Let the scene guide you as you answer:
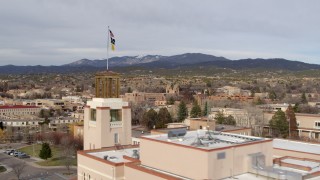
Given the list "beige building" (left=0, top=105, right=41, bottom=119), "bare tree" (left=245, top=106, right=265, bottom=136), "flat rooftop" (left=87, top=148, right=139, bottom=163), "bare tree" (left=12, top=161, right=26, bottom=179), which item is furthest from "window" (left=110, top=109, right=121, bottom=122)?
"beige building" (left=0, top=105, right=41, bottom=119)

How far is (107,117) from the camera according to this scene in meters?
32.9

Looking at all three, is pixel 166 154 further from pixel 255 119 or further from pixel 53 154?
pixel 255 119

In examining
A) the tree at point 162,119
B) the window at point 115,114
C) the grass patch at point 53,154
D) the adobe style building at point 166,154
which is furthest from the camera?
the tree at point 162,119

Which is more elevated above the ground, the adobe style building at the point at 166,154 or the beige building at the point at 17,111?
the adobe style building at the point at 166,154

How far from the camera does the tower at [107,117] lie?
32.8 meters

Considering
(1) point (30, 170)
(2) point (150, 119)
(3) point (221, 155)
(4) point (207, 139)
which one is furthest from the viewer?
(2) point (150, 119)

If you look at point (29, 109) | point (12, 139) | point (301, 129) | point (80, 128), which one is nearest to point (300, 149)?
point (301, 129)

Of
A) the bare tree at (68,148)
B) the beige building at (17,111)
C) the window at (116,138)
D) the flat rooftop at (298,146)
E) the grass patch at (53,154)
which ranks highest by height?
the window at (116,138)

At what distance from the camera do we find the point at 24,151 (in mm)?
77500

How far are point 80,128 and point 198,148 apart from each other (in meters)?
58.0

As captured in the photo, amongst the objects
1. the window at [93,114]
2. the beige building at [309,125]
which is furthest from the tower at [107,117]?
the beige building at [309,125]

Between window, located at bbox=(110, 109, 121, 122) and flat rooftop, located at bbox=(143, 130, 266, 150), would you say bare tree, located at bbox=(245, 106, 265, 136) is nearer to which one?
window, located at bbox=(110, 109, 121, 122)

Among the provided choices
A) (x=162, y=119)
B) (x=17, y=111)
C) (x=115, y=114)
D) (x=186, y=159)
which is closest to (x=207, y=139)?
(x=186, y=159)

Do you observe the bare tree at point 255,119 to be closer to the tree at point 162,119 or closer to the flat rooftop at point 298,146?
the tree at point 162,119
